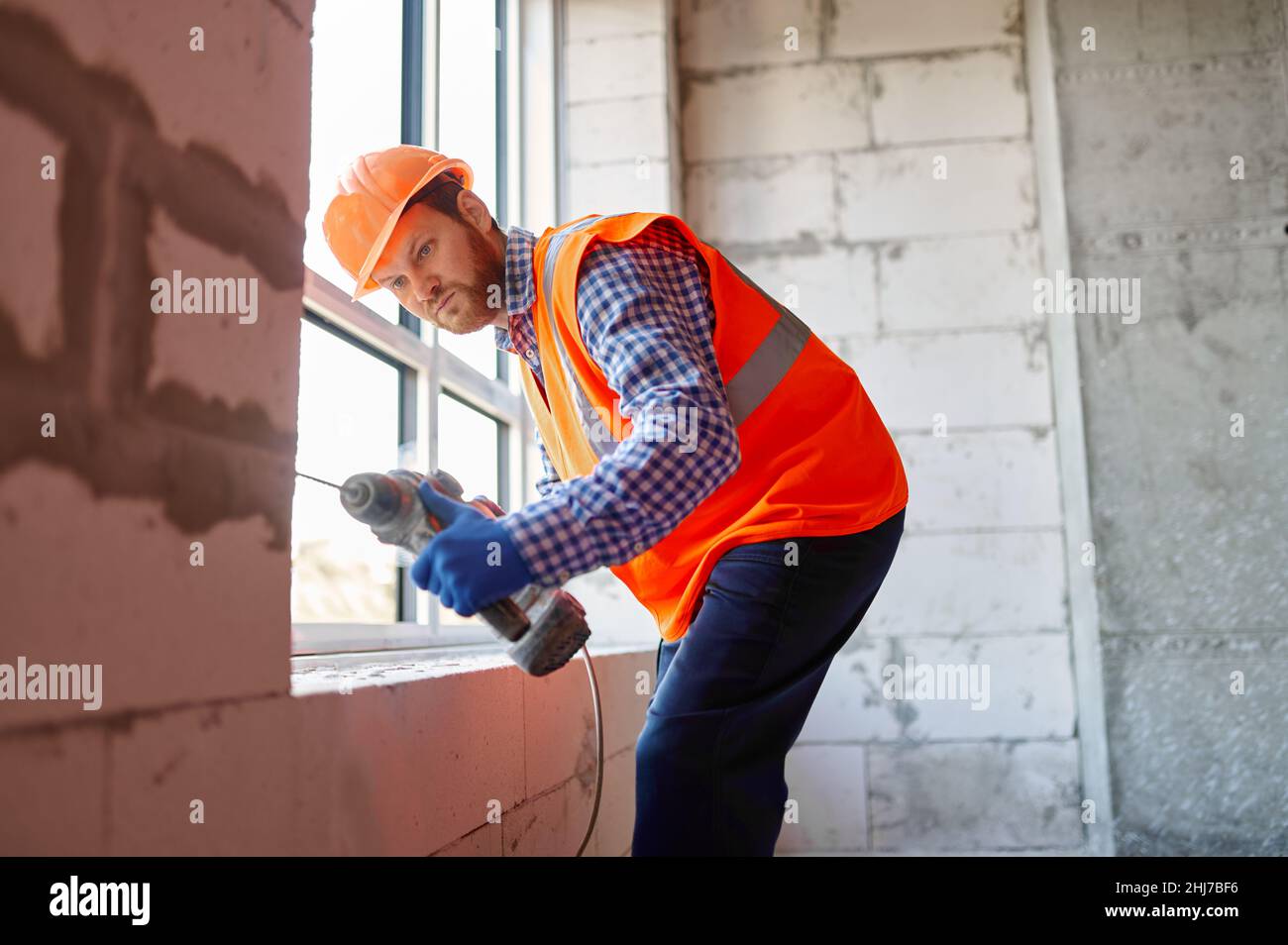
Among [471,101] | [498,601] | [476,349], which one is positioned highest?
[471,101]

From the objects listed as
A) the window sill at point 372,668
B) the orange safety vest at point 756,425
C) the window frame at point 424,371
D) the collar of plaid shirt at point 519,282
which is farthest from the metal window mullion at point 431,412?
the orange safety vest at point 756,425

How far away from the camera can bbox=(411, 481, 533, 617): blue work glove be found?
1337 millimetres

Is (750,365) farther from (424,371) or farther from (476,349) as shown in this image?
(476,349)

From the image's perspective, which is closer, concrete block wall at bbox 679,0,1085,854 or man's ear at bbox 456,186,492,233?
man's ear at bbox 456,186,492,233

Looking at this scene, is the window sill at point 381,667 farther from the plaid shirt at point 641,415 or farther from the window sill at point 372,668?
the plaid shirt at point 641,415

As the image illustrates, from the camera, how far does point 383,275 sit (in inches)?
78.6

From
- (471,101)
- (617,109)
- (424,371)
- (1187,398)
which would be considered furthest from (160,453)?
(1187,398)

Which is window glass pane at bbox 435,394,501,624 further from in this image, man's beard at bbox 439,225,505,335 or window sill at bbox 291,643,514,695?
man's beard at bbox 439,225,505,335

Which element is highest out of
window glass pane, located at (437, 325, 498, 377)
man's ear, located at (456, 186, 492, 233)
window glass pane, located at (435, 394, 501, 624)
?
window glass pane, located at (437, 325, 498, 377)

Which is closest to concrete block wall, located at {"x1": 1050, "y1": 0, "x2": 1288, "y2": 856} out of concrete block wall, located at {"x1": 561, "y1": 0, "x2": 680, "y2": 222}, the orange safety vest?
concrete block wall, located at {"x1": 561, "y1": 0, "x2": 680, "y2": 222}

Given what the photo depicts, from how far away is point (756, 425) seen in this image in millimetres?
1732

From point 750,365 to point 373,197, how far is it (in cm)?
75

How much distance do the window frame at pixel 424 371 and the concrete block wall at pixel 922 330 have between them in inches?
32.1

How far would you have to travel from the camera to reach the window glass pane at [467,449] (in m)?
3.36
